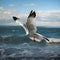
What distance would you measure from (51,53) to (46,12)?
54cm

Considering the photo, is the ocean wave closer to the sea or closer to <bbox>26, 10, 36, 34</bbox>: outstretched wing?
the sea

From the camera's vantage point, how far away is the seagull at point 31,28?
2.27 meters

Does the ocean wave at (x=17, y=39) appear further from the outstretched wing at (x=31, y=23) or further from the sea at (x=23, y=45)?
the outstretched wing at (x=31, y=23)

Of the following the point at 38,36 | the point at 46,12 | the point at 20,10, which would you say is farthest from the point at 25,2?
the point at 38,36

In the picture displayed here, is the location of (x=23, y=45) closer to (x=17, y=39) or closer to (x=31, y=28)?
(x=17, y=39)

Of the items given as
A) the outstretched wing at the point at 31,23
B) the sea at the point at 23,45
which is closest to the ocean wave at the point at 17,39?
the sea at the point at 23,45

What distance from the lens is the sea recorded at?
7.41 feet

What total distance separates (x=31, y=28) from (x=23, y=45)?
9.5 inches

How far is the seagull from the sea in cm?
4

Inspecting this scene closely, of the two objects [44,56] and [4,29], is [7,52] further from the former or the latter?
[44,56]

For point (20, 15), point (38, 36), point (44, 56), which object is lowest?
point (44, 56)

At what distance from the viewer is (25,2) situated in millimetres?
2322

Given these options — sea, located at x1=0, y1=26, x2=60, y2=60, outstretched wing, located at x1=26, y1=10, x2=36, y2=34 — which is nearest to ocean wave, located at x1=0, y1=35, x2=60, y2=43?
sea, located at x1=0, y1=26, x2=60, y2=60

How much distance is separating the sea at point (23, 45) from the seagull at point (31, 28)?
0.13 feet
